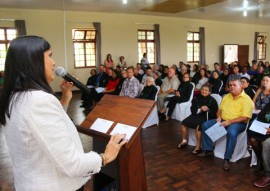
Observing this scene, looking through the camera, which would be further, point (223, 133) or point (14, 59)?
point (223, 133)

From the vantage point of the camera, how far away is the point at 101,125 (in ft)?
5.71

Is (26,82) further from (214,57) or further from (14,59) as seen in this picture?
(214,57)

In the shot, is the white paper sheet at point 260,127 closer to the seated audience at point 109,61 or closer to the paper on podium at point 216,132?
the paper on podium at point 216,132

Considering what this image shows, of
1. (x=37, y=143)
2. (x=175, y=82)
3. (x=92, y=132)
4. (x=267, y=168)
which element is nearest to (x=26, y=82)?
(x=37, y=143)

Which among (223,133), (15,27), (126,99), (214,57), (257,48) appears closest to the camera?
(126,99)

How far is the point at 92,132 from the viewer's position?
168 centimetres

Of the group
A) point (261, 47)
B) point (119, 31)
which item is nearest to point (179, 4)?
point (119, 31)

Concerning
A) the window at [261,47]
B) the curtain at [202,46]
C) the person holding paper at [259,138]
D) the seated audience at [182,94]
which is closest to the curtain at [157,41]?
the curtain at [202,46]

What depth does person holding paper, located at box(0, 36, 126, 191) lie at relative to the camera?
91 centimetres

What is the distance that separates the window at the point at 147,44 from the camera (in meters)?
12.2

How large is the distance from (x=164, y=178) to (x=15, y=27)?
8.38 m

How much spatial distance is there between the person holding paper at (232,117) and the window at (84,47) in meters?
7.94

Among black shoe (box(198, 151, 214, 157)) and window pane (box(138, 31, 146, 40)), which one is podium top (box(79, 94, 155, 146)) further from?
window pane (box(138, 31, 146, 40))

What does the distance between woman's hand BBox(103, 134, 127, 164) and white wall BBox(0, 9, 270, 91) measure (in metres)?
9.24
